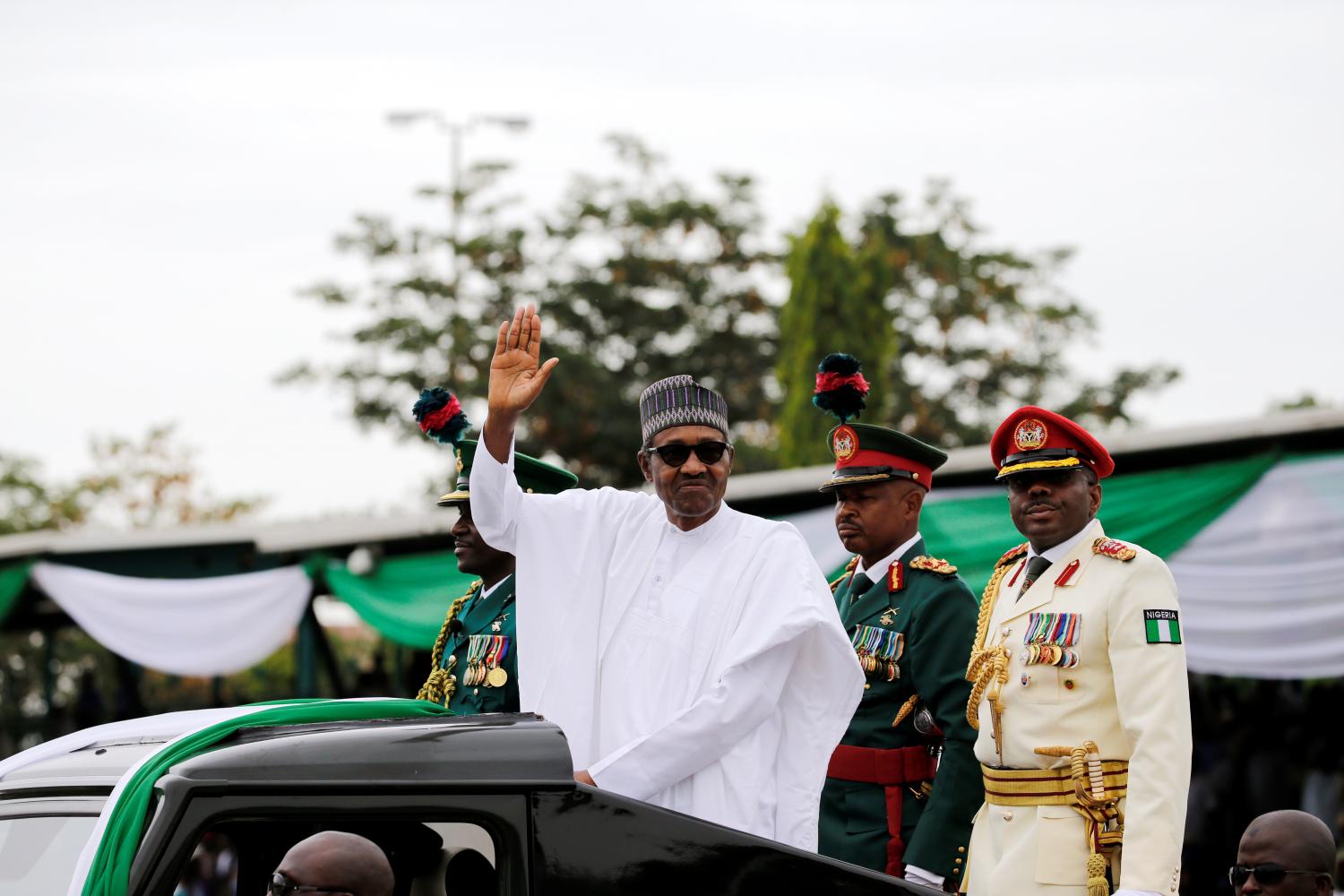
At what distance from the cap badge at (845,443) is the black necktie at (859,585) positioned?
396mm

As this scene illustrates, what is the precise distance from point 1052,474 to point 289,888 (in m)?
2.55

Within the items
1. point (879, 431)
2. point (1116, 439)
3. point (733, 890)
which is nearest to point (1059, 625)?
point (879, 431)

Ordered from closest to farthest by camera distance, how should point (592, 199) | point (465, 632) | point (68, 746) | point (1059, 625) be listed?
point (68, 746), point (1059, 625), point (465, 632), point (592, 199)

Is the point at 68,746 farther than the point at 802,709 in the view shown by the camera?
No

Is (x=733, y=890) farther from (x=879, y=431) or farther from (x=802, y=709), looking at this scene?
(x=879, y=431)

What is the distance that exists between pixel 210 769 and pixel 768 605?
167 cm

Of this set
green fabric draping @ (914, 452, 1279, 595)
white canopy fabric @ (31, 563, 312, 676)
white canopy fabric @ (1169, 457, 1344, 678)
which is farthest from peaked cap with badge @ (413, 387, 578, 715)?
white canopy fabric @ (31, 563, 312, 676)

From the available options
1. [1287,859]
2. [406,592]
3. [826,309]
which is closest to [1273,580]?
[1287,859]

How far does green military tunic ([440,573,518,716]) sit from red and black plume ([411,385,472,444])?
625 millimetres

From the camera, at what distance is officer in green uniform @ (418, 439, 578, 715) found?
5492 millimetres

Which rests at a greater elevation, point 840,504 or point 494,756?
point 840,504

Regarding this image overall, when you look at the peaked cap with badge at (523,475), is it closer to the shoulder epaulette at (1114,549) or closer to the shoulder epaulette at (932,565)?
the shoulder epaulette at (932,565)

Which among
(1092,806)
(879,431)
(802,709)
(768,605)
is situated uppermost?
(879,431)

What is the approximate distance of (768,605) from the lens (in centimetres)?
411
